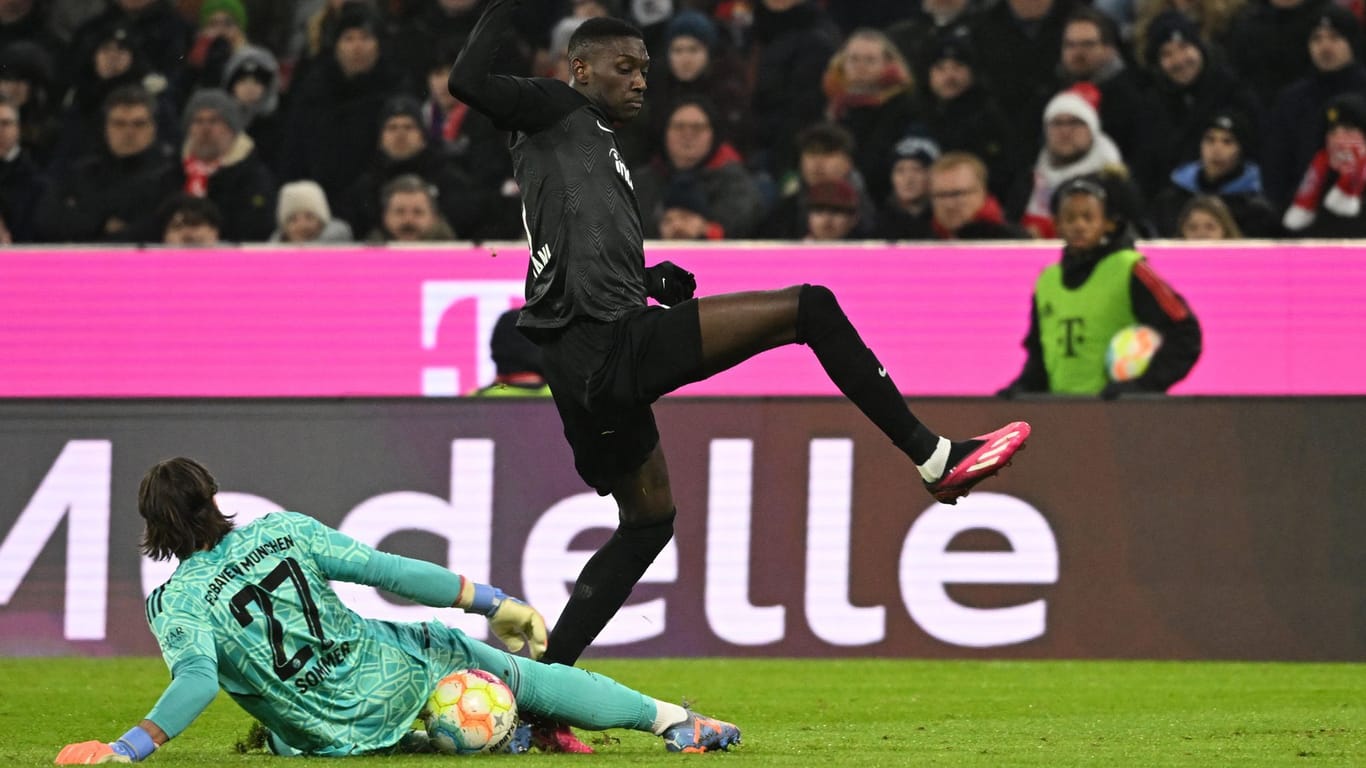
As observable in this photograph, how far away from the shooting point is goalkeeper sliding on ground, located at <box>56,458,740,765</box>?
5.55 metres

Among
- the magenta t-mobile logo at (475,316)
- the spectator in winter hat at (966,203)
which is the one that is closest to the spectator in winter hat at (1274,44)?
the spectator in winter hat at (966,203)

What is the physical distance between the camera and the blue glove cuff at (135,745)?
5426 mm

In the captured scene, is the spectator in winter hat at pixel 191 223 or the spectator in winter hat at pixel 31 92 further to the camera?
the spectator in winter hat at pixel 31 92

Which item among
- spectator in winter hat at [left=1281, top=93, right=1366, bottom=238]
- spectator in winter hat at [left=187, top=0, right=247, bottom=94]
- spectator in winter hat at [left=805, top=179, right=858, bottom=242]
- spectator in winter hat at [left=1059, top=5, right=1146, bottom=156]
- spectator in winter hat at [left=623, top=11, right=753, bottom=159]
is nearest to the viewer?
spectator in winter hat at [left=1281, top=93, right=1366, bottom=238]

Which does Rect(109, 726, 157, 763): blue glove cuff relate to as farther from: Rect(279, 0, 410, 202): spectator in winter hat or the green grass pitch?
Rect(279, 0, 410, 202): spectator in winter hat

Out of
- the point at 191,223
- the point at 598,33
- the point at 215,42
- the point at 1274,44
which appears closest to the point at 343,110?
the point at 215,42

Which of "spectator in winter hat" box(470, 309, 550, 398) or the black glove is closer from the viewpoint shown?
the black glove

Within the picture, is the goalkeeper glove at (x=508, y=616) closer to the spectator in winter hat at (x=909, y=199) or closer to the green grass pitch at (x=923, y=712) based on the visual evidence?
the green grass pitch at (x=923, y=712)

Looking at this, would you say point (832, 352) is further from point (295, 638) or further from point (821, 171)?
point (821, 171)

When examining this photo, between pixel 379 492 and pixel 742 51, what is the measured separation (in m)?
5.36

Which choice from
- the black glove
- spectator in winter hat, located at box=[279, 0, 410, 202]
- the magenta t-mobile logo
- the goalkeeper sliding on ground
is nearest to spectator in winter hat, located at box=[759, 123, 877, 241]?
the magenta t-mobile logo

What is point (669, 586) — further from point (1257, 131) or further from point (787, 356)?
point (1257, 131)

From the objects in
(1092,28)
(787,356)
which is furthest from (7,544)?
(1092,28)

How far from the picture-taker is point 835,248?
1227 centimetres
